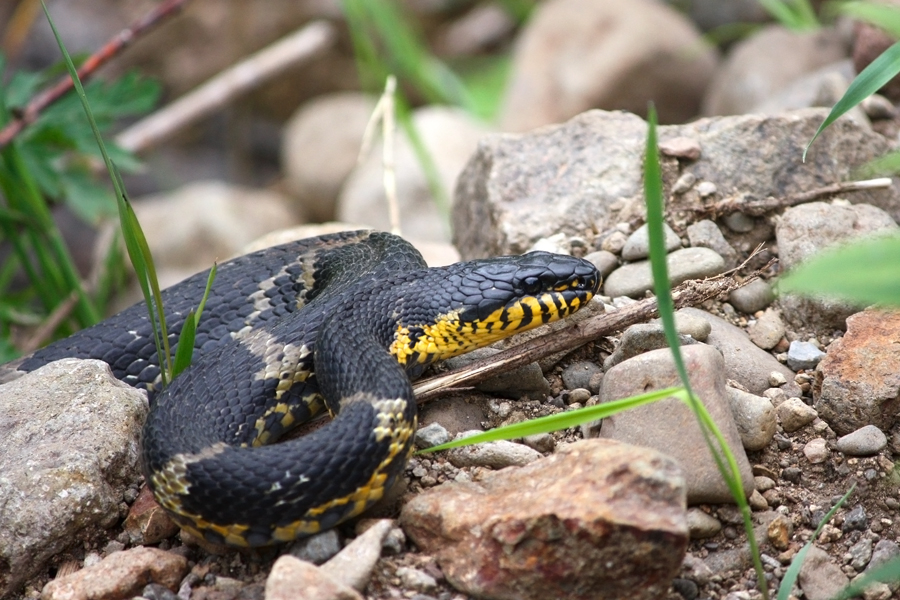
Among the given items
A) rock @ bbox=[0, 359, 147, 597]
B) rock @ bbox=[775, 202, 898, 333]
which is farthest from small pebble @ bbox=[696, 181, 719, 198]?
rock @ bbox=[0, 359, 147, 597]

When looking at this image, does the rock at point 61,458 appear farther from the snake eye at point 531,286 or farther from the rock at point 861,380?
the rock at point 861,380

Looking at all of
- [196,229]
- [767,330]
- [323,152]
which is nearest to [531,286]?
[767,330]

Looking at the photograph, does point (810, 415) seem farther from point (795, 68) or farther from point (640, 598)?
point (795, 68)

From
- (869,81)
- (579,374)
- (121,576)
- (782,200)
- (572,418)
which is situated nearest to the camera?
(572,418)

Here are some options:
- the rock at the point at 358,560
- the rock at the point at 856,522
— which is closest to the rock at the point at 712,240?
the rock at the point at 856,522

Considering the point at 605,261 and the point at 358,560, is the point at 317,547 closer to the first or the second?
the point at 358,560

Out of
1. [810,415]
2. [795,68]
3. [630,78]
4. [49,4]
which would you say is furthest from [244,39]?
[810,415]
